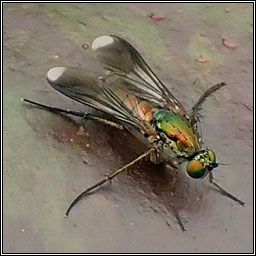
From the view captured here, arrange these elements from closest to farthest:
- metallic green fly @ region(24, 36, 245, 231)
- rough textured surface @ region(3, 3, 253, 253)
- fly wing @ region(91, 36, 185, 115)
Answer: rough textured surface @ region(3, 3, 253, 253), metallic green fly @ region(24, 36, 245, 231), fly wing @ region(91, 36, 185, 115)

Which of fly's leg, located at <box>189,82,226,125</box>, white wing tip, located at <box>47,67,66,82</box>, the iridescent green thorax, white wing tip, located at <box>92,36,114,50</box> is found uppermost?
white wing tip, located at <box>92,36,114,50</box>

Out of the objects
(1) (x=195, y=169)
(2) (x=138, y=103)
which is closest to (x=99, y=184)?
(1) (x=195, y=169)

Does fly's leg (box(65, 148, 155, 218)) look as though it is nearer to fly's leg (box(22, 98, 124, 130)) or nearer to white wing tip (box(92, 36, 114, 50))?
fly's leg (box(22, 98, 124, 130))

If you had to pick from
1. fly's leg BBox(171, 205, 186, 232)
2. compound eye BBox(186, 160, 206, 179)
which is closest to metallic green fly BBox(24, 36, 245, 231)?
compound eye BBox(186, 160, 206, 179)

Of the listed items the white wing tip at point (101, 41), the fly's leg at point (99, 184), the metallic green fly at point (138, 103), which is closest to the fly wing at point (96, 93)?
the metallic green fly at point (138, 103)

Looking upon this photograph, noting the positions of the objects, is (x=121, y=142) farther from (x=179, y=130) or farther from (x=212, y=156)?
(x=212, y=156)

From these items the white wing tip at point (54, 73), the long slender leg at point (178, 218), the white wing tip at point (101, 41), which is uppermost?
the white wing tip at point (101, 41)

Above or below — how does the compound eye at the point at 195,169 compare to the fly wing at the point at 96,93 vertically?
below

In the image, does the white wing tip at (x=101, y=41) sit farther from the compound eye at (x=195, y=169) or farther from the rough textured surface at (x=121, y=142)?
the compound eye at (x=195, y=169)

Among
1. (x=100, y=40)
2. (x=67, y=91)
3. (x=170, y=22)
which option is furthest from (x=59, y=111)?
(x=170, y=22)
